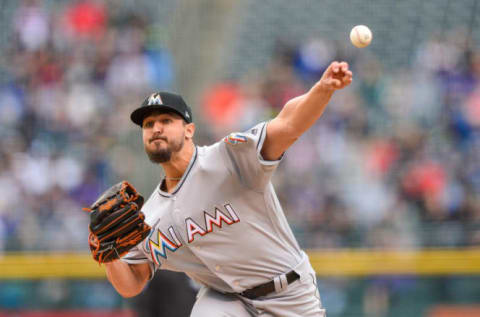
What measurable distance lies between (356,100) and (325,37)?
1523 millimetres

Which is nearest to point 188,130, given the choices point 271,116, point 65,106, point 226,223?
point 226,223

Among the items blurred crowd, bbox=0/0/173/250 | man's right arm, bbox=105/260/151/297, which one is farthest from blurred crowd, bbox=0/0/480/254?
man's right arm, bbox=105/260/151/297

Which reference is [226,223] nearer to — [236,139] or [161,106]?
[236,139]

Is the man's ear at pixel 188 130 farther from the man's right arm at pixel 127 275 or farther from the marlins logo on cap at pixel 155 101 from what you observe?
the man's right arm at pixel 127 275

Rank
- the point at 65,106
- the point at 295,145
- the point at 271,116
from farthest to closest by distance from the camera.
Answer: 1. the point at 65,106
2. the point at 271,116
3. the point at 295,145

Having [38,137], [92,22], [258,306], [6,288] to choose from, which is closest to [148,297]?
[258,306]

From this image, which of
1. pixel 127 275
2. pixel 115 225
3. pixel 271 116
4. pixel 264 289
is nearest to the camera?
pixel 115 225

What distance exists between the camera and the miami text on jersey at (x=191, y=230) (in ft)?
12.2

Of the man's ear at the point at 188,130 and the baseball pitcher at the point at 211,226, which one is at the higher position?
the man's ear at the point at 188,130

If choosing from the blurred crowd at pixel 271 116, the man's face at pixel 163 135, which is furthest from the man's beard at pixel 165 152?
the blurred crowd at pixel 271 116

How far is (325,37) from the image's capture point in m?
10.1

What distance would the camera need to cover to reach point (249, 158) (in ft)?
11.6

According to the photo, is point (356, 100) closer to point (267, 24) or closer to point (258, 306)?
point (267, 24)

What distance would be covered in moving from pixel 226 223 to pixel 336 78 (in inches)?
36.4
